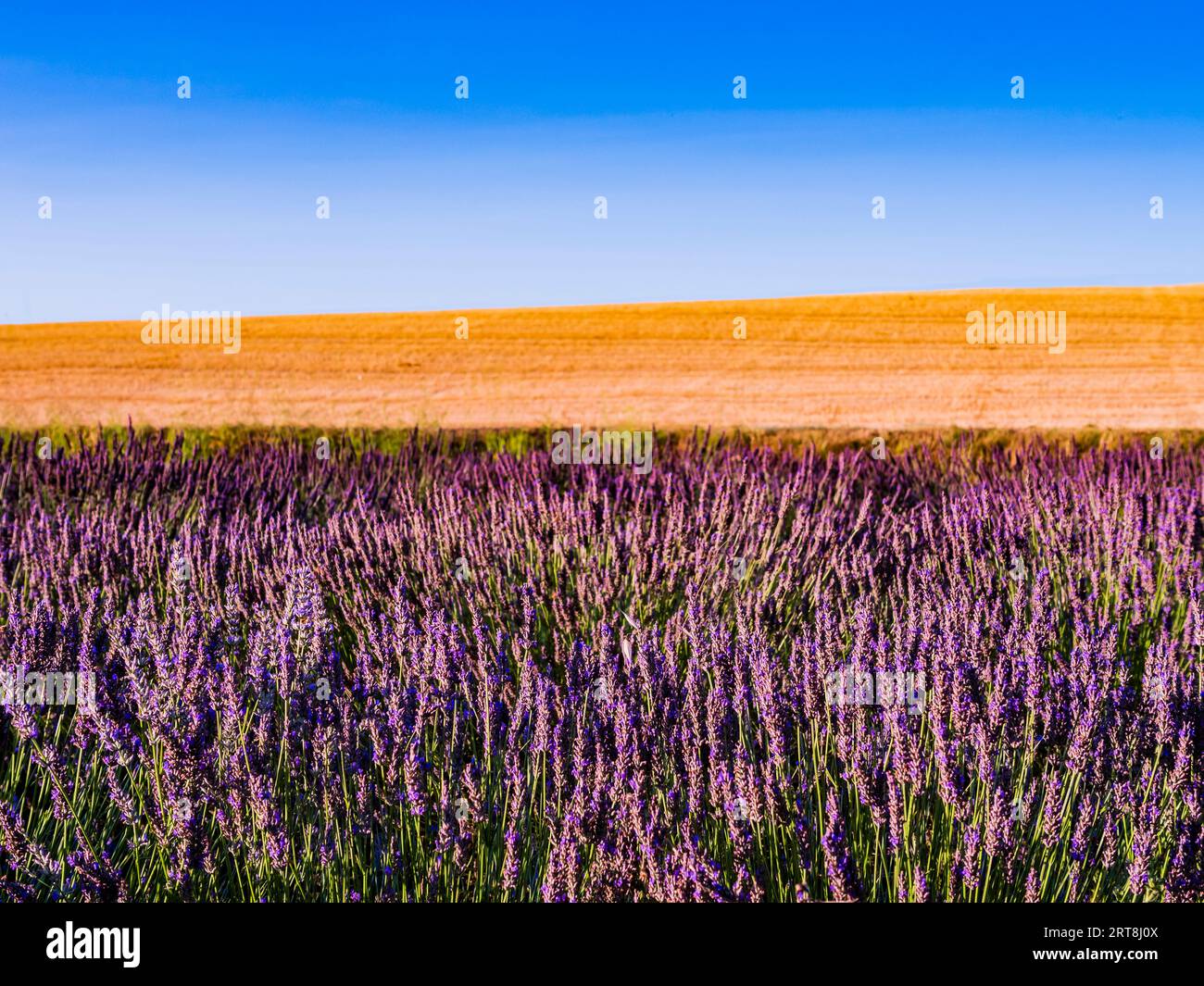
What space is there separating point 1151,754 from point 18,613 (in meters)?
2.48

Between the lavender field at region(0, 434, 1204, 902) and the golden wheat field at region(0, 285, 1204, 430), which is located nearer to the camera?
the lavender field at region(0, 434, 1204, 902)

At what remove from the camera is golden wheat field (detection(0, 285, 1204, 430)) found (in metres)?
13.7

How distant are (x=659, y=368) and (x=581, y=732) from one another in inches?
632

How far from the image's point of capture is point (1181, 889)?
1.64 metres

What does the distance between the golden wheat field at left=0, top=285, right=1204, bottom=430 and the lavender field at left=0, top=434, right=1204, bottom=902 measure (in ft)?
26.2

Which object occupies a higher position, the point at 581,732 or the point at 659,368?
the point at 659,368

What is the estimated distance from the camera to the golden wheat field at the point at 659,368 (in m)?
13.7

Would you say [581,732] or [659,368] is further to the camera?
[659,368]

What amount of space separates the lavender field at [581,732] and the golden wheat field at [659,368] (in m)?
7.98

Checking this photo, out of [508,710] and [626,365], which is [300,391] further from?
[508,710]

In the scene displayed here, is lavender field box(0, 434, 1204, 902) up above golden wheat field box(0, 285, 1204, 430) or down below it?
below

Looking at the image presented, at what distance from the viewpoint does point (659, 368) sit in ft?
58.0

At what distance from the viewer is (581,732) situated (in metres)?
1.83
